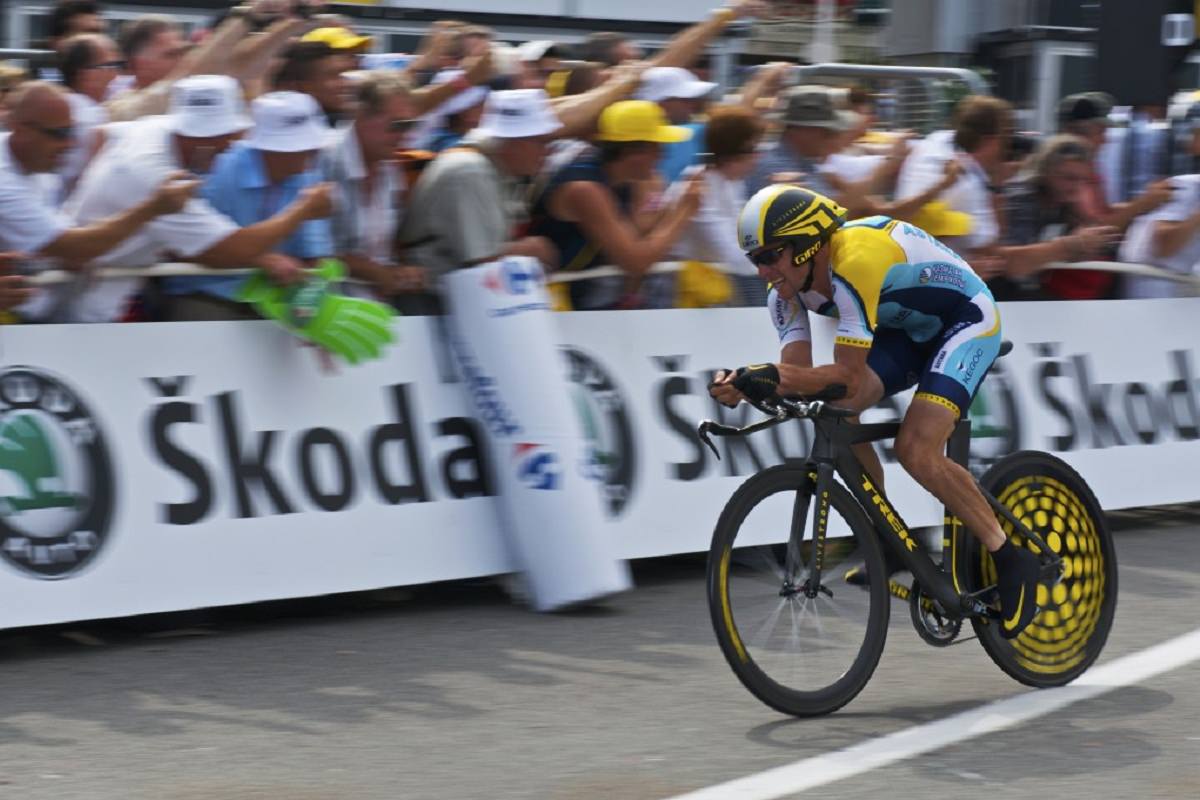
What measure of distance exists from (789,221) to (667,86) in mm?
3604

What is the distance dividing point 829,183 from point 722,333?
3.80ft

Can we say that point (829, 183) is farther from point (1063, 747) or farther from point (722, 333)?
point (1063, 747)

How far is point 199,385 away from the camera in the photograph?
294 inches

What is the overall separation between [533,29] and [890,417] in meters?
7.50

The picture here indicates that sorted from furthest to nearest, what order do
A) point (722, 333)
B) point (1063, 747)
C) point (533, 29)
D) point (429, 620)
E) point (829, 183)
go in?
point (533, 29) < point (829, 183) < point (722, 333) < point (429, 620) < point (1063, 747)

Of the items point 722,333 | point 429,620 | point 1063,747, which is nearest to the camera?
point 1063,747

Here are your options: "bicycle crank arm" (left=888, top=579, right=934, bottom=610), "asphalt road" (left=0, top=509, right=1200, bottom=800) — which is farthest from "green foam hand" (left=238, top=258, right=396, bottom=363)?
"bicycle crank arm" (left=888, top=579, right=934, bottom=610)

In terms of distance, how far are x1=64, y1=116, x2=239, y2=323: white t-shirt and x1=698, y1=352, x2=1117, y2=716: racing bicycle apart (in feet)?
7.63

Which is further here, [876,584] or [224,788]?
[876,584]

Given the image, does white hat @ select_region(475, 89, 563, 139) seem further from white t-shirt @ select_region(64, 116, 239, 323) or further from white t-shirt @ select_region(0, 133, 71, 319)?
white t-shirt @ select_region(0, 133, 71, 319)

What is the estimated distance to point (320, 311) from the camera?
771cm

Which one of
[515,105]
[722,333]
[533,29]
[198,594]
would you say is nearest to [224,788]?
[198,594]

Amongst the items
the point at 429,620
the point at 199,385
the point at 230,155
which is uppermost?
the point at 230,155

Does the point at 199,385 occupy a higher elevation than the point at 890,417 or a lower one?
higher
